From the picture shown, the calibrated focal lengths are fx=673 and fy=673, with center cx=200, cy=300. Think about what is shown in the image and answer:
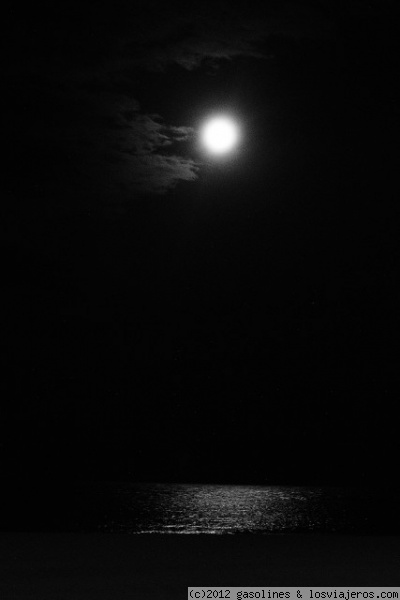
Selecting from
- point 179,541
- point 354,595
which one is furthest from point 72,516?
point 354,595

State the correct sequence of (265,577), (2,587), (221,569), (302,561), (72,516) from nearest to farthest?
(2,587)
(265,577)
(221,569)
(302,561)
(72,516)

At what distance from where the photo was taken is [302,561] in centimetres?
1366

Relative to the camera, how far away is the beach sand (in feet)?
36.4

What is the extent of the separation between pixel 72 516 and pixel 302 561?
11070 centimetres

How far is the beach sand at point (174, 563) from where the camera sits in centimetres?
1111

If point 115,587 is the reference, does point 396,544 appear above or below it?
above

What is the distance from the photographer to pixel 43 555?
14.3m

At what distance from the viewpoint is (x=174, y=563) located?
13547mm

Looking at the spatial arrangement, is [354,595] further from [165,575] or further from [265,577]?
[165,575]

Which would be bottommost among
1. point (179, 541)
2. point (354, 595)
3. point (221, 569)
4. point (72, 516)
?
point (354, 595)

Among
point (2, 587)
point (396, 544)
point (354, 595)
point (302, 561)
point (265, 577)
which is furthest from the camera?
point (396, 544)

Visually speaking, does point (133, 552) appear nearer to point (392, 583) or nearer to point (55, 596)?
point (55, 596)

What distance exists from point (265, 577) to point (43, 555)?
5.10m

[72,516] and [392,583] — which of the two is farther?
[72,516]
